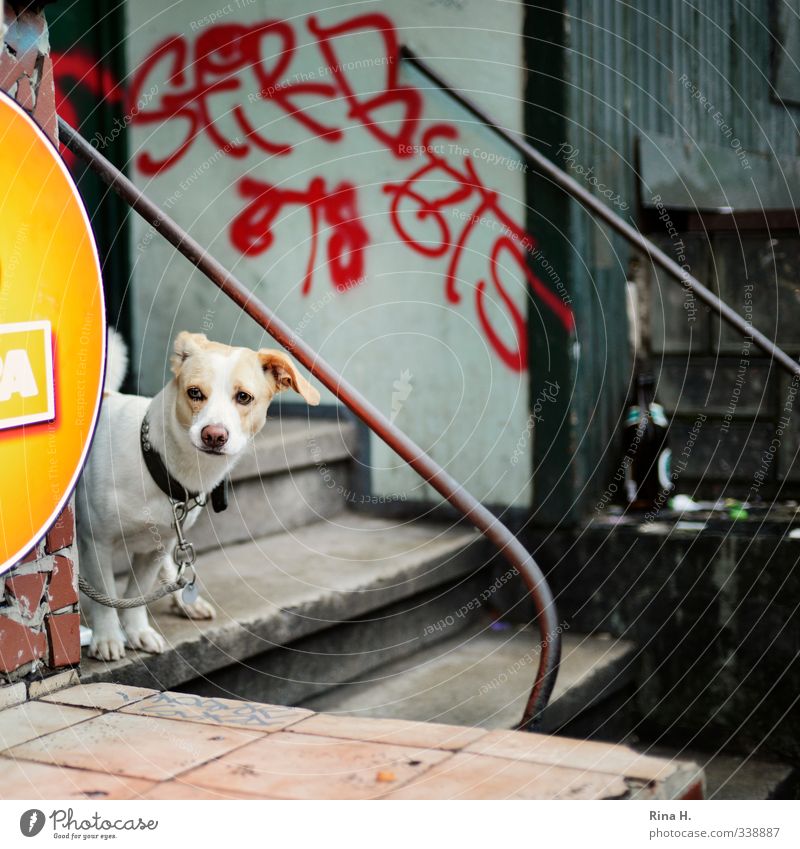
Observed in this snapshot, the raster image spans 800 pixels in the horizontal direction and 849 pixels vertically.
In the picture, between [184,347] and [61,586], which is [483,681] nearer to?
[61,586]

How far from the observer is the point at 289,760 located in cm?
214

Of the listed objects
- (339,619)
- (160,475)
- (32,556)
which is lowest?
(339,619)

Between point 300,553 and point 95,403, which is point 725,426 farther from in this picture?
point 95,403

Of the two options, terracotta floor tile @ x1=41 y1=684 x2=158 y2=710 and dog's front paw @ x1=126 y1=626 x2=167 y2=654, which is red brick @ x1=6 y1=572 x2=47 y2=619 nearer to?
terracotta floor tile @ x1=41 y1=684 x2=158 y2=710

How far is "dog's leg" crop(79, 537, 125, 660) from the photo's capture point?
8.87ft

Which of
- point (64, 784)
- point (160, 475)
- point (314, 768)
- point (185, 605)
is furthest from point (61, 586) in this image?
point (314, 768)

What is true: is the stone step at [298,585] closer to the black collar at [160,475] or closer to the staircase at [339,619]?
the staircase at [339,619]

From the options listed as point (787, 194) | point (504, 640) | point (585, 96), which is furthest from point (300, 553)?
point (787, 194)

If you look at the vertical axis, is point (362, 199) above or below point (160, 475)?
above

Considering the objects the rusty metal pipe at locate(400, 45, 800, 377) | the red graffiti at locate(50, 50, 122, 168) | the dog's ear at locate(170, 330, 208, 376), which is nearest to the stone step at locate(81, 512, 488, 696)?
the dog's ear at locate(170, 330, 208, 376)

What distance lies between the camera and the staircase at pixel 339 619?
9.64 ft

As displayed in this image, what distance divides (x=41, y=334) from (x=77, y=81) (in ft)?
6.25

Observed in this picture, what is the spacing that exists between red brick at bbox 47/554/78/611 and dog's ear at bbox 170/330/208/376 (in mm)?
500

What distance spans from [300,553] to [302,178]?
4.21ft
